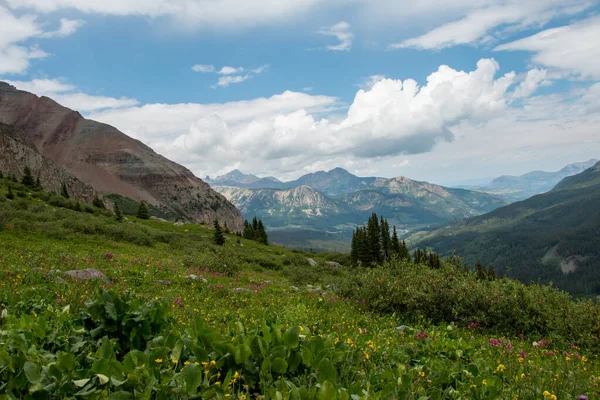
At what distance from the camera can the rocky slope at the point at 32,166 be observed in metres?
105

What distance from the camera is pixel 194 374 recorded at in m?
3.16

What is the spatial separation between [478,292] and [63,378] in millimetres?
13996

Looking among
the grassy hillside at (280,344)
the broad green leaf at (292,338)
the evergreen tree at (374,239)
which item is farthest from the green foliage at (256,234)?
the broad green leaf at (292,338)

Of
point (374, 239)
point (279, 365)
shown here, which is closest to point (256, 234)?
point (374, 239)

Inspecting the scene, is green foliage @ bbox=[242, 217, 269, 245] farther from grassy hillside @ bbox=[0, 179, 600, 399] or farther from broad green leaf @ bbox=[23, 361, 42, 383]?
broad green leaf @ bbox=[23, 361, 42, 383]

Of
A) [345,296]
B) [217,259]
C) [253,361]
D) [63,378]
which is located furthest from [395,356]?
[217,259]

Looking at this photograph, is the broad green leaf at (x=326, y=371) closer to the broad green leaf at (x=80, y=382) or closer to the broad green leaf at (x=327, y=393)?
the broad green leaf at (x=327, y=393)

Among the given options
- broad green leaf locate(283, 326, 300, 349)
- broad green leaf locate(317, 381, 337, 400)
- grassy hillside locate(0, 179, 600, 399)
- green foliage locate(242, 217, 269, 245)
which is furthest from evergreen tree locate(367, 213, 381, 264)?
broad green leaf locate(317, 381, 337, 400)

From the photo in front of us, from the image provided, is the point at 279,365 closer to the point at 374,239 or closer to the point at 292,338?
the point at 292,338

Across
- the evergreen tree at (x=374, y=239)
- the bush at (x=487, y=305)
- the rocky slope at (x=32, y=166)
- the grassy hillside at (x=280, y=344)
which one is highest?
the rocky slope at (x=32, y=166)

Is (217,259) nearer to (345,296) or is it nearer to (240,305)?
(345,296)

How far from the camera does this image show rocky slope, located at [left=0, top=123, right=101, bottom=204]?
4141 inches

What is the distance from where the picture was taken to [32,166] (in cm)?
11525

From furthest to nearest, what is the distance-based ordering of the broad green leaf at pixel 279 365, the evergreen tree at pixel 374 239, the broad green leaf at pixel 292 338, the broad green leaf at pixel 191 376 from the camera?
the evergreen tree at pixel 374 239, the broad green leaf at pixel 292 338, the broad green leaf at pixel 279 365, the broad green leaf at pixel 191 376
